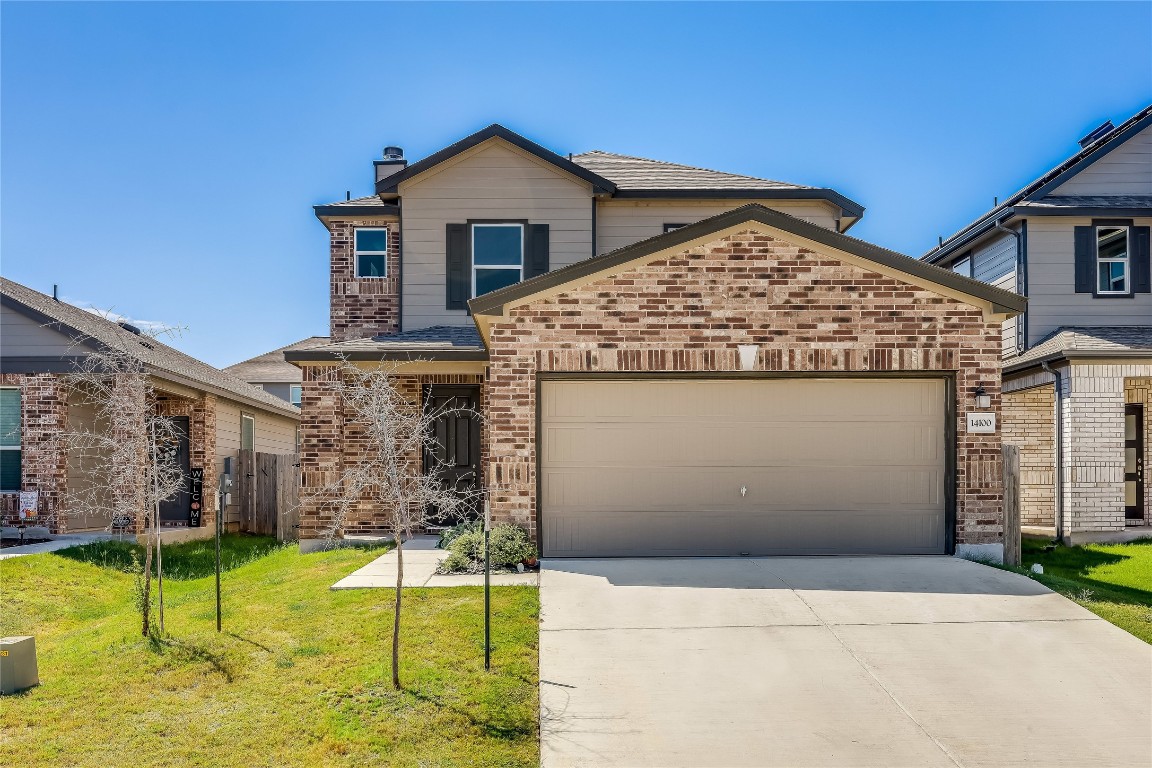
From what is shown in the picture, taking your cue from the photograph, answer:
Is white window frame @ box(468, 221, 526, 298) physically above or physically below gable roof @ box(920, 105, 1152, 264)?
below

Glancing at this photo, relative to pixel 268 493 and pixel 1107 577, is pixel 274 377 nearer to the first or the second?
pixel 268 493

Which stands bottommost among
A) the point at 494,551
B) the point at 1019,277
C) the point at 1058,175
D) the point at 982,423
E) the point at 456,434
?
the point at 494,551

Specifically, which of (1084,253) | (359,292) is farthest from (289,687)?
(1084,253)

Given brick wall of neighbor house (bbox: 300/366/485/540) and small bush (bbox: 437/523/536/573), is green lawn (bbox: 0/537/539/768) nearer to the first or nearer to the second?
small bush (bbox: 437/523/536/573)

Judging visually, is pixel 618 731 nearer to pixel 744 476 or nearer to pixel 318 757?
pixel 318 757

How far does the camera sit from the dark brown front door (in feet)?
48.6

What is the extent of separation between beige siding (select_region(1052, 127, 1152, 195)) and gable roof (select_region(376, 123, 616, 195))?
30.7ft

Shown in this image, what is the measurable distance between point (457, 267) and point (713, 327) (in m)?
6.17

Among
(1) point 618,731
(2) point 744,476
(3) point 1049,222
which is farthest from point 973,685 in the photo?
(3) point 1049,222

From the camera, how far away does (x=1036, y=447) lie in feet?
50.6

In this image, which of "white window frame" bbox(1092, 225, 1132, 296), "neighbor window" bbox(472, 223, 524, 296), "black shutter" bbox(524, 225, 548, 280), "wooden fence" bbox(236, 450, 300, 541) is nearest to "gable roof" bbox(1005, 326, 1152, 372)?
"white window frame" bbox(1092, 225, 1132, 296)

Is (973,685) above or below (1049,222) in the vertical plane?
below

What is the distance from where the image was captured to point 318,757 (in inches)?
206

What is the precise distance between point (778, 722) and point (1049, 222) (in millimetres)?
13377
